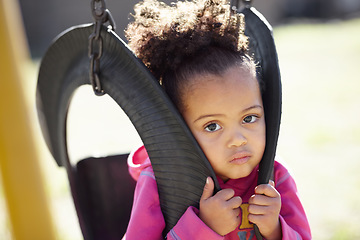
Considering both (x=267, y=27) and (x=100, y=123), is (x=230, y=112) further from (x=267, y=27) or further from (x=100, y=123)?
(x=100, y=123)

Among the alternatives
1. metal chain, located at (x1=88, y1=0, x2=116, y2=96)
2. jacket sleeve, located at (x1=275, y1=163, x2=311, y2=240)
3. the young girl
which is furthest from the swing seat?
jacket sleeve, located at (x1=275, y1=163, x2=311, y2=240)

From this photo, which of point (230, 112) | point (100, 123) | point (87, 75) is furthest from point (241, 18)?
point (100, 123)

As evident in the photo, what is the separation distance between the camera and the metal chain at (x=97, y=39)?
1.55 m

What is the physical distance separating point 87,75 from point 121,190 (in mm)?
808

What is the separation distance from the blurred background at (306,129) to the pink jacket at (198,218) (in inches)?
38.8

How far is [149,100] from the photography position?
4.79 ft

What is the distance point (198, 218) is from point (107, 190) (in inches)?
37.6

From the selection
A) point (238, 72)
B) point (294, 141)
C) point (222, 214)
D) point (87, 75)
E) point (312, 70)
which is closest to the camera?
point (222, 214)

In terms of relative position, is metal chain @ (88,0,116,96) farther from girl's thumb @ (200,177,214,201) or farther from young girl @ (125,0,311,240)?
girl's thumb @ (200,177,214,201)

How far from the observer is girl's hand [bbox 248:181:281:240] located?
1.47 m

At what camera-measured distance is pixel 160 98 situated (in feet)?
4.63

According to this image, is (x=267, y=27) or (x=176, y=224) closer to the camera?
(x=176, y=224)

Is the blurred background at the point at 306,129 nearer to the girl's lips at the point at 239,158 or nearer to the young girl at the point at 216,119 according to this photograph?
the young girl at the point at 216,119

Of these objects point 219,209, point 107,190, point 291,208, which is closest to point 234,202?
point 219,209
